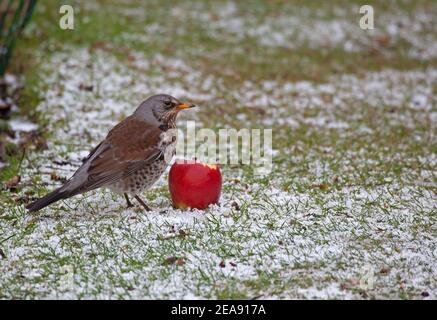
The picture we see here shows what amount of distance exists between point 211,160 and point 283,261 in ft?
8.68

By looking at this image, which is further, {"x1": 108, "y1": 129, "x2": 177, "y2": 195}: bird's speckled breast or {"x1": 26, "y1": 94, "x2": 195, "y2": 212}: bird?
{"x1": 108, "y1": 129, "x2": 177, "y2": 195}: bird's speckled breast

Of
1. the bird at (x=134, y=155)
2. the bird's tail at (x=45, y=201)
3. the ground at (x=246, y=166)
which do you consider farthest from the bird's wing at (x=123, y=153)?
the ground at (x=246, y=166)

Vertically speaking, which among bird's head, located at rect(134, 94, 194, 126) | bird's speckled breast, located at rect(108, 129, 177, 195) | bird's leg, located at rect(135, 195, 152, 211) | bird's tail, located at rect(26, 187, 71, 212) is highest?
bird's head, located at rect(134, 94, 194, 126)

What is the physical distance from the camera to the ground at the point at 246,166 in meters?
4.51

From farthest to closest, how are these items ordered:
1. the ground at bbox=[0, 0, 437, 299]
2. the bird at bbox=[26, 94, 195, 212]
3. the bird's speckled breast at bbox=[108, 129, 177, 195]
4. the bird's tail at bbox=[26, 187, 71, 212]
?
the bird's speckled breast at bbox=[108, 129, 177, 195] → the bird at bbox=[26, 94, 195, 212] → the bird's tail at bbox=[26, 187, 71, 212] → the ground at bbox=[0, 0, 437, 299]

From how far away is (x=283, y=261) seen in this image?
4.66 metres

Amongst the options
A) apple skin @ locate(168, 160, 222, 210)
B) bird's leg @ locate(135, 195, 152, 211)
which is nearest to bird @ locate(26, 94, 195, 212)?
A: bird's leg @ locate(135, 195, 152, 211)

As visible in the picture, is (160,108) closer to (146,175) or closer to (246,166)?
(146,175)

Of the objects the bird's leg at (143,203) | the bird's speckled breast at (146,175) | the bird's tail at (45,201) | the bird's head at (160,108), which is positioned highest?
the bird's head at (160,108)

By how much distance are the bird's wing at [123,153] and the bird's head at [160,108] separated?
0.08 metres

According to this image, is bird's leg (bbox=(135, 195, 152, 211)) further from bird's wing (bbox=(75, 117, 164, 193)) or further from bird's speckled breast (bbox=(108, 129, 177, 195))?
bird's wing (bbox=(75, 117, 164, 193))

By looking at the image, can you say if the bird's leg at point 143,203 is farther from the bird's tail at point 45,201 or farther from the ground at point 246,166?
the bird's tail at point 45,201

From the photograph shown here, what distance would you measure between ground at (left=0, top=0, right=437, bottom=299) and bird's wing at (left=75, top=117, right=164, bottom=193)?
1.05 ft

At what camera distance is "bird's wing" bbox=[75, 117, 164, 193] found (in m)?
5.32
